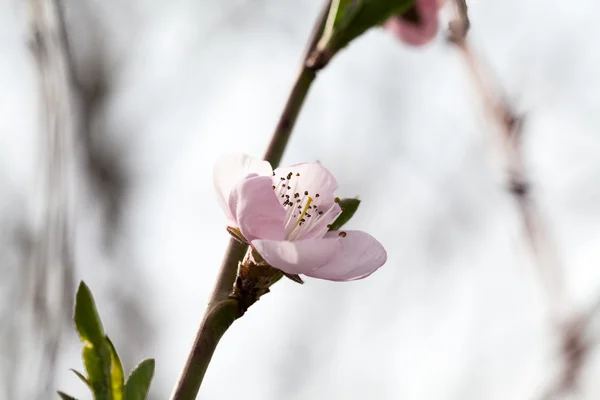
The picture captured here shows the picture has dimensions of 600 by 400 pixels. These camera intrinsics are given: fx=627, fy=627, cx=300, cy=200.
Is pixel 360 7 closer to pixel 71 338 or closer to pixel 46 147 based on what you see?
pixel 46 147

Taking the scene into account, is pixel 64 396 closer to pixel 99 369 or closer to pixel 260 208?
pixel 99 369

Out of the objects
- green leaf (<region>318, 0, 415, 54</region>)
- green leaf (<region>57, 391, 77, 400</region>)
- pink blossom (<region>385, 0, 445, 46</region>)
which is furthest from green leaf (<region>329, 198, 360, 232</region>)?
pink blossom (<region>385, 0, 445, 46</region>)

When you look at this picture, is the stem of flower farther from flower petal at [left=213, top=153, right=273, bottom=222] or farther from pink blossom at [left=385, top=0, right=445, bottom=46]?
pink blossom at [left=385, top=0, right=445, bottom=46]

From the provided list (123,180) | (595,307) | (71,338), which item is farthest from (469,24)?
(123,180)

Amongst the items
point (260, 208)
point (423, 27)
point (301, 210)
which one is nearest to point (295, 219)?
point (301, 210)

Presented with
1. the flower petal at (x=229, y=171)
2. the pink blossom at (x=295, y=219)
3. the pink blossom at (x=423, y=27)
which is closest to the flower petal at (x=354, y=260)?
the pink blossom at (x=295, y=219)
